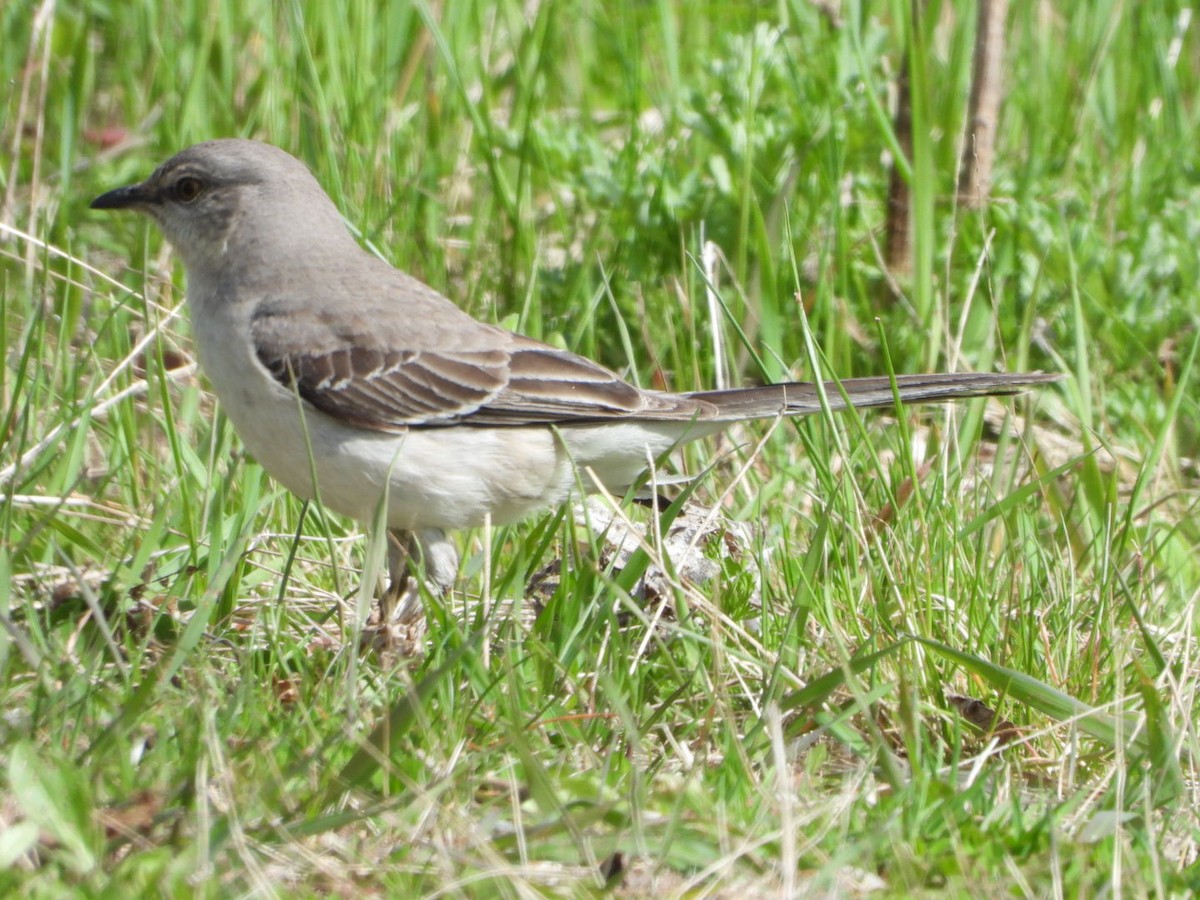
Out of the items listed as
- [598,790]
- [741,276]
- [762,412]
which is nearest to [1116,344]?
[741,276]

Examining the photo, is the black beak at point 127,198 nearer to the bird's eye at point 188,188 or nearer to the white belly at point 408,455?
the bird's eye at point 188,188

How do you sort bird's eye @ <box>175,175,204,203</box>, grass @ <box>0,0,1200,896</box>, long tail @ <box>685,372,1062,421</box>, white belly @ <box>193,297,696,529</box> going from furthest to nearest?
1. bird's eye @ <box>175,175,204,203</box>
2. long tail @ <box>685,372,1062,421</box>
3. white belly @ <box>193,297,696,529</box>
4. grass @ <box>0,0,1200,896</box>

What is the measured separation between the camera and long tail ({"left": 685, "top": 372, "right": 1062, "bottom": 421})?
182 inches

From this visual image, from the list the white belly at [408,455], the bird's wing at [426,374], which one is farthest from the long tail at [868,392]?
the white belly at [408,455]

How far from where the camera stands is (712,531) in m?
4.71

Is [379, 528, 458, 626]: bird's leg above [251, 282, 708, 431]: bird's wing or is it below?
below

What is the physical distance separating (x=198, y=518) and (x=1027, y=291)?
346 cm

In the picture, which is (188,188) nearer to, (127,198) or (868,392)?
(127,198)

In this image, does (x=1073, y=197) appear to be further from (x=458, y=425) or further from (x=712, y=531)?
(x=458, y=425)

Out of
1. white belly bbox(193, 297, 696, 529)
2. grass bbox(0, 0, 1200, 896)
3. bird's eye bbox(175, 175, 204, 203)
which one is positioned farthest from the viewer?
bird's eye bbox(175, 175, 204, 203)

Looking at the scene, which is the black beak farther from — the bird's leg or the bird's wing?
the bird's leg

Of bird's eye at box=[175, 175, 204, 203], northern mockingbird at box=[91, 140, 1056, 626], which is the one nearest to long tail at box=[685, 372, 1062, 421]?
northern mockingbird at box=[91, 140, 1056, 626]

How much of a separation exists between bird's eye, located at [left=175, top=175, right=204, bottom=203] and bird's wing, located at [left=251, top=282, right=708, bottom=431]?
659 millimetres

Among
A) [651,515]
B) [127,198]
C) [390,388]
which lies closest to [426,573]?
[390,388]
